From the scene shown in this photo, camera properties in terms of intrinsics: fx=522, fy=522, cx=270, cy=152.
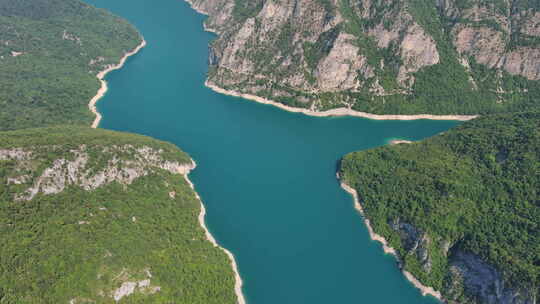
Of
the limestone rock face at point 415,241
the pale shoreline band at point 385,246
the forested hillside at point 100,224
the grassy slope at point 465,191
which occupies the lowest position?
the forested hillside at point 100,224

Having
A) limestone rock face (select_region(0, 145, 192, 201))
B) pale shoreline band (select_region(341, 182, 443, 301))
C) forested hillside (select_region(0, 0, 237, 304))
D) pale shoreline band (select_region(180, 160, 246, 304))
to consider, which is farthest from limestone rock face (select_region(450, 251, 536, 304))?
limestone rock face (select_region(0, 145, 192, 201))

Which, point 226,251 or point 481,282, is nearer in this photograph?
point 481,282

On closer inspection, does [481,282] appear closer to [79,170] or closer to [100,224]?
[100,224]

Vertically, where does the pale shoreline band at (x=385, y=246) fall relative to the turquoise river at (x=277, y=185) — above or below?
above

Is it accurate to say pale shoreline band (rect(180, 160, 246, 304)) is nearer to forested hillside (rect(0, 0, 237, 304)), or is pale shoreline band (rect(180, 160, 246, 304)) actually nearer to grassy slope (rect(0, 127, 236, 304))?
forested hillside (rect(0, 0, 237, 304))

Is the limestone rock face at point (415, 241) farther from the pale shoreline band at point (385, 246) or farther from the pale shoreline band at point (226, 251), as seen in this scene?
the pale shoreline band at point (226, 251)

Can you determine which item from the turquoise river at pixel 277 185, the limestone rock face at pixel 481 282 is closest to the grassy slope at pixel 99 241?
the turquoise river at pixel 277 185

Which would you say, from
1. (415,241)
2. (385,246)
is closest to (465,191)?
(415,241)
